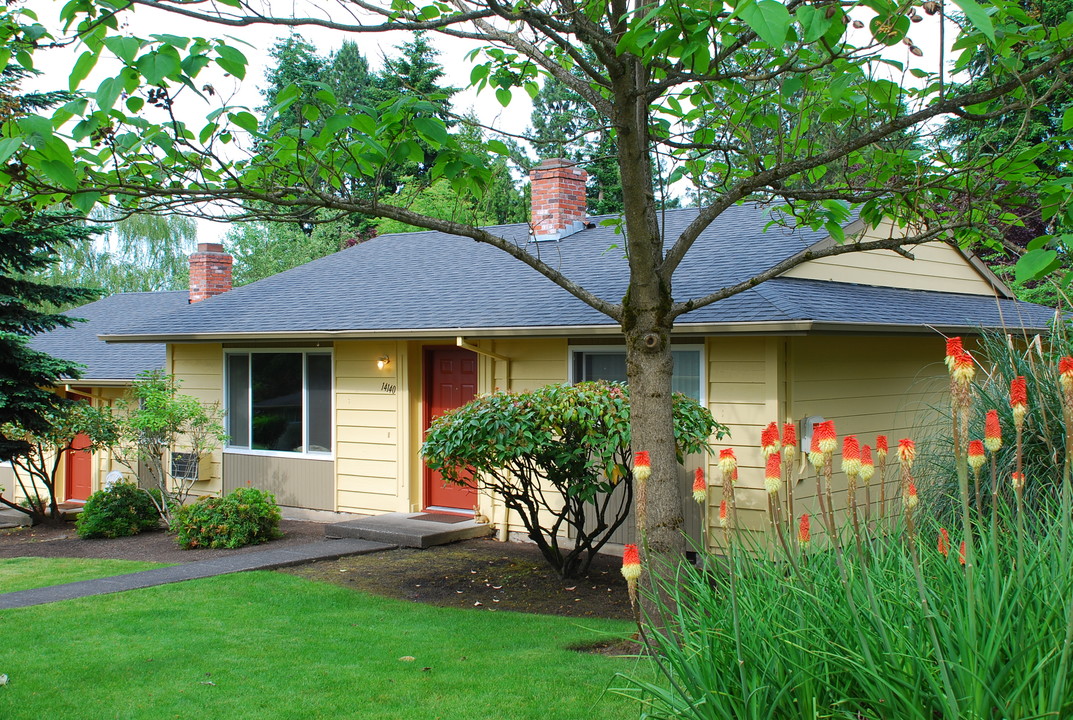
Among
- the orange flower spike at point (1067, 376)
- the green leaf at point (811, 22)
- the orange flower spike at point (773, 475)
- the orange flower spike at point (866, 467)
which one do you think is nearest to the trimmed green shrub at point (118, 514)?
the orange flower spike at point (773, 475)

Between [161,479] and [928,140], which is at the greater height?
[928,140]

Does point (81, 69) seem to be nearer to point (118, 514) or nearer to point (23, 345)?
point (118, 514)

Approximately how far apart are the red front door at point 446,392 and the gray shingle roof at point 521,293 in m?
0.73

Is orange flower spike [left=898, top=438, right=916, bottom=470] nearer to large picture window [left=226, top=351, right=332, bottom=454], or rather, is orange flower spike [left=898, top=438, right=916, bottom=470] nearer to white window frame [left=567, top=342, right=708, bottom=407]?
white window frame [left=567, top=342, right=708, bottom=407]

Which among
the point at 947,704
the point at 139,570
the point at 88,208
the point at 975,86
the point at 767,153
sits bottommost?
the point at 139,570

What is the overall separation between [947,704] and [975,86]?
5191 millimetres

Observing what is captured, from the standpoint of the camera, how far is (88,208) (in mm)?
4172

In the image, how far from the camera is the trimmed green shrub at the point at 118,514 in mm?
12094

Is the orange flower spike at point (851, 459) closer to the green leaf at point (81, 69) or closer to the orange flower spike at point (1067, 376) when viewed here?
the orange flower spike at point (1067, 376)

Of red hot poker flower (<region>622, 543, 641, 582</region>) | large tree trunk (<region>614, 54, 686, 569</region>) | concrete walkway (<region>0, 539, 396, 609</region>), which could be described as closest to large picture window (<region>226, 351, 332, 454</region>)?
concrete walkway (<region>0, 539, 396, 609</region>)

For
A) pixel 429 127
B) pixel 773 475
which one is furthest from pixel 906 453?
pixel 429 127

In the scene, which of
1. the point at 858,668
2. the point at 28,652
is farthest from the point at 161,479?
the point at 858,668

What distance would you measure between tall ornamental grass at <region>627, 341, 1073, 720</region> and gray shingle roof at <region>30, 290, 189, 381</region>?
13.8m

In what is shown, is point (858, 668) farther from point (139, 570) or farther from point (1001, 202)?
point (139, 570)
